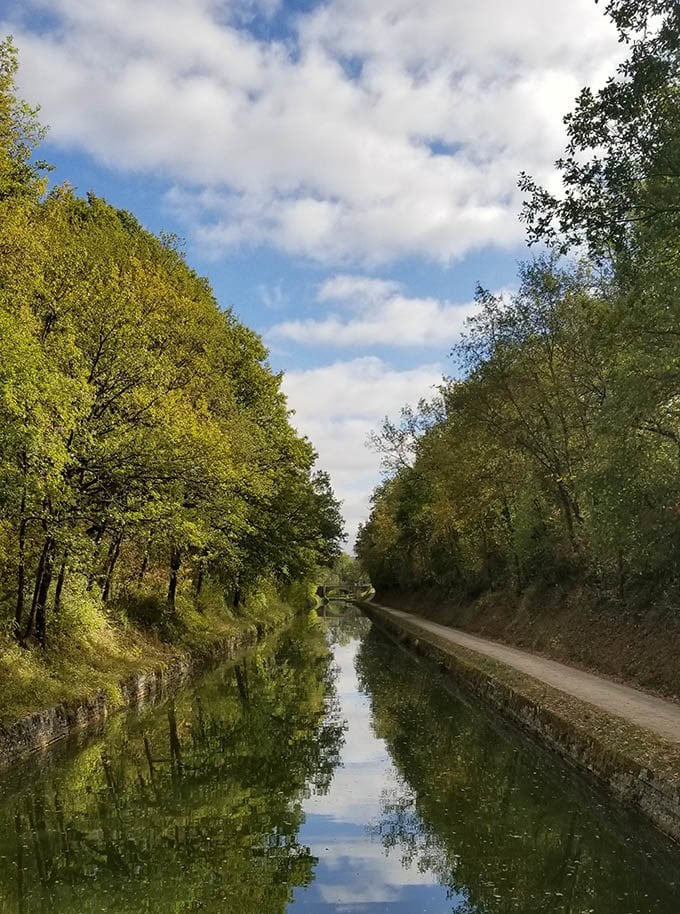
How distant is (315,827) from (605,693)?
10145 millimetres

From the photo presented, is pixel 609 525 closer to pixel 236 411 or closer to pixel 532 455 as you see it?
pixel 532 455

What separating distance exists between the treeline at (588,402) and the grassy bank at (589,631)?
3.03 ft

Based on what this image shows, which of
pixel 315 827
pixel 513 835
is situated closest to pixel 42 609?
pixel 315 827

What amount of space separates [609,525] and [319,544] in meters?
24.0

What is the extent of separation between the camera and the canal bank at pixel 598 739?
33.8 ft

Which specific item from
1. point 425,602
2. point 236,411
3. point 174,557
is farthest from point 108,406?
point 425,602

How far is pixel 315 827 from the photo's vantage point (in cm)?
1089

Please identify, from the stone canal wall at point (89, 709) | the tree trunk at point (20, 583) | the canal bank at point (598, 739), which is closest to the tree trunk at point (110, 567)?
the stone canal wall at point (89, 709)

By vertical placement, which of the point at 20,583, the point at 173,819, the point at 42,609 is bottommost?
the point at 173,819

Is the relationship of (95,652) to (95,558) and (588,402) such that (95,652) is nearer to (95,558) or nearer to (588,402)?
(95,558)

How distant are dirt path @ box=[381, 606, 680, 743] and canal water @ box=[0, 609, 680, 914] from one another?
1.99 metres

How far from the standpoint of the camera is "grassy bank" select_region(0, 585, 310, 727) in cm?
1539

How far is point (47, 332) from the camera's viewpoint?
17656mm

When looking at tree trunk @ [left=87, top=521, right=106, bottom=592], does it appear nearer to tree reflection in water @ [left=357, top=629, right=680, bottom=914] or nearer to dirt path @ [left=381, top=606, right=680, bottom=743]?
tree reflection in water @ [left=357, top=629, right=680, bottom=914]
